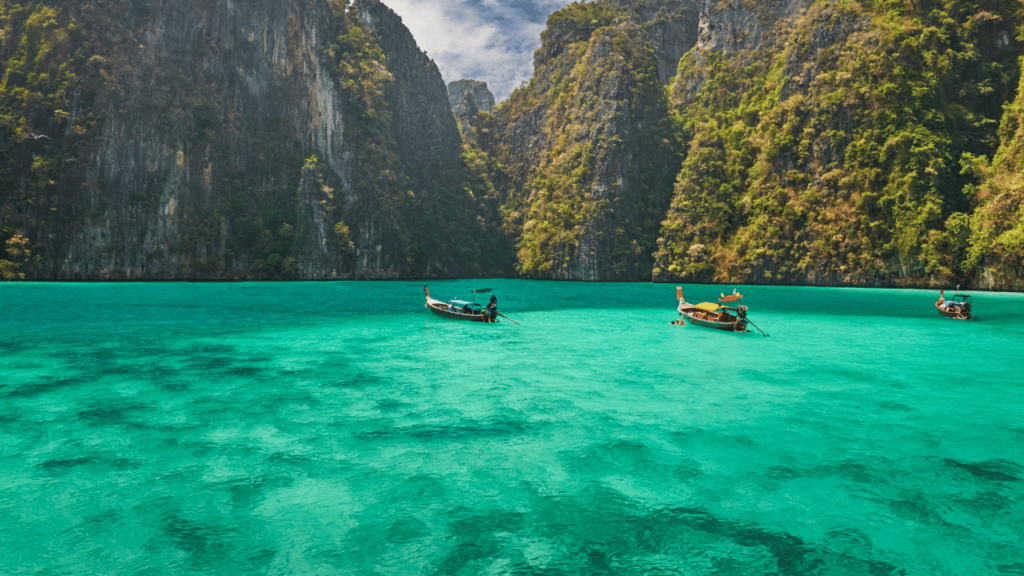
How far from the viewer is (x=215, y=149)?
9988 centimetres

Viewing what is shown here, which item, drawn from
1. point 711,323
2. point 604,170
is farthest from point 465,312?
point 604,170

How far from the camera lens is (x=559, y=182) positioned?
11838 cm

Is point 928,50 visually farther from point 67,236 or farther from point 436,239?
point 67,236

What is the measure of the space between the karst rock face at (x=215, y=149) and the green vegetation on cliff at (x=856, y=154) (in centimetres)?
6267

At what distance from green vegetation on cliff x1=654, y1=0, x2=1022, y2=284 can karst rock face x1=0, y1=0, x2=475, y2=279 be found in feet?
206

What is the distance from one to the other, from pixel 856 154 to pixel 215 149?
4166 inches

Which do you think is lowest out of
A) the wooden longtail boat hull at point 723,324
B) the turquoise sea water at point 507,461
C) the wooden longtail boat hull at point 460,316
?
the turquoise sea water at point 507,461

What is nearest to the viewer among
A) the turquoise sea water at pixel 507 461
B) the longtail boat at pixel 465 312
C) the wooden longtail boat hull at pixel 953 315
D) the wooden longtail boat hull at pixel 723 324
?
the turquoise sea water at pixel 507 461

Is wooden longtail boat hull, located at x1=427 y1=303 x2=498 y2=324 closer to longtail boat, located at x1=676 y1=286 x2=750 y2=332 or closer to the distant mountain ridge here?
longtail boat, located at x1=676 y1=286 x2=750 y2=332

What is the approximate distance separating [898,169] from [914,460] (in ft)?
246

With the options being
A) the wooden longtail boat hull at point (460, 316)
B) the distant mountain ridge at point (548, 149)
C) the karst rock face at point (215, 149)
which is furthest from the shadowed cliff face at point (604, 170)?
the wooden longtail boat hull at point (460, 316)

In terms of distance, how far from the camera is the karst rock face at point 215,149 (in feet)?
276

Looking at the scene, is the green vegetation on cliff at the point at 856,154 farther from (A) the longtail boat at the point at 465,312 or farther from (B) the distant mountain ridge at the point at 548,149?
(A) the longtail boat at the point at 465,312

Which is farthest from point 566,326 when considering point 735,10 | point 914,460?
point 735,10
